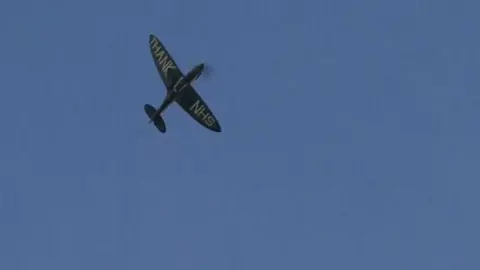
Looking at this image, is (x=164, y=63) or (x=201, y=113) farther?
(x=201, y=113)

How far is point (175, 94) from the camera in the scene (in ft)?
502

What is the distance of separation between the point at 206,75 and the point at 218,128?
36.7 feet

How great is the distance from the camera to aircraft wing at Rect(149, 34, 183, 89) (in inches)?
5969

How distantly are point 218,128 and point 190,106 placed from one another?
3889 millimetres

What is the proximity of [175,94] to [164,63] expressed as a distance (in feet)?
12.6

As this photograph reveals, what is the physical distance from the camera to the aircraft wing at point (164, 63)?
15162 cm

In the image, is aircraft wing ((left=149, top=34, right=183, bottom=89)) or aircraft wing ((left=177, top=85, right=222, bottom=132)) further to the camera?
aircraft wing ((left=177, top=85, right=222, bottom=132))

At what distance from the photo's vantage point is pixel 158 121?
6191 inches

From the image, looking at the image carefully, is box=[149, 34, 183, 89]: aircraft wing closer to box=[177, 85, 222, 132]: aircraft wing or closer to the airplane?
the airplane

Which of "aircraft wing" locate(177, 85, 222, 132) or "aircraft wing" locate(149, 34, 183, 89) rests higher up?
"aircraft wing" locate(149, 34, 183, 89)

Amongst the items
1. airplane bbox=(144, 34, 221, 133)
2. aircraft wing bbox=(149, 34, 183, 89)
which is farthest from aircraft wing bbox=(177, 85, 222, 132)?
aircraft wing bbox=(149, 34, 183, 89)

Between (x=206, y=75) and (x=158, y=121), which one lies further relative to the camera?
(x=158, y=121)

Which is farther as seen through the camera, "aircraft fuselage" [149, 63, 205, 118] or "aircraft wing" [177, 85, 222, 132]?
"aircraft wing" [177, 85, 222, 132]

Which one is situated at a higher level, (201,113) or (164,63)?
(164,63)
